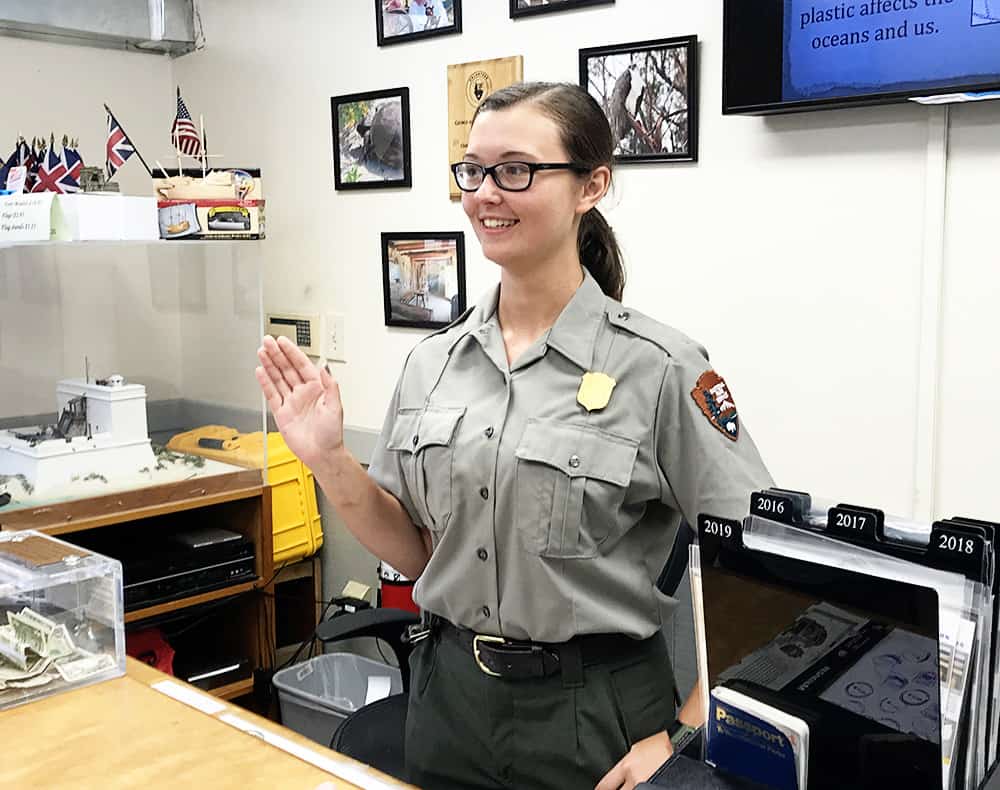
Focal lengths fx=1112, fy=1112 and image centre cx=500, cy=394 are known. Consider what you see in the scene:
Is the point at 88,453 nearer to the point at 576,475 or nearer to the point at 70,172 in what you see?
the point at 70,172

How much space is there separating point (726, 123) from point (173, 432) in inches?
67.2

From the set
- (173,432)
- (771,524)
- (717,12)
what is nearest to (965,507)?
(717,12)

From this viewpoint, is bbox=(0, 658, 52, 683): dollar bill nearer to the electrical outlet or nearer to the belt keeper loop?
the belt keeper loop

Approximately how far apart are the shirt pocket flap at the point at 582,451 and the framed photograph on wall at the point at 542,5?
1429 mm

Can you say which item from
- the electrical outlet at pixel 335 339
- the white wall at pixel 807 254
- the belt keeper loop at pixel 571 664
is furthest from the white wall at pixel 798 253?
the belt keeper loop at pixel 571 664

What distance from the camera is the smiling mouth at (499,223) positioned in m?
1.53

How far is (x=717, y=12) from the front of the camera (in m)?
2.40

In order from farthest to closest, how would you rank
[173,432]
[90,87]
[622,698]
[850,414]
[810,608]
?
[90,87], [173,432], [850,414], [622,698], [810,608]

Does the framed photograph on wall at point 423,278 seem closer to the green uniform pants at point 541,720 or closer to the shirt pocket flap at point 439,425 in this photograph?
the shirt pocket flap at point 439,425

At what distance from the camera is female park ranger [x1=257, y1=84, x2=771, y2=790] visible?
153cm

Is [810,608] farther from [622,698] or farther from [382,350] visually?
[382,350]

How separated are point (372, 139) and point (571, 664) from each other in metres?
2.06

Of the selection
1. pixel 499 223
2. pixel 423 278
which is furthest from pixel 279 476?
pixel 499 223

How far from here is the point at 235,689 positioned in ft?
10.5
